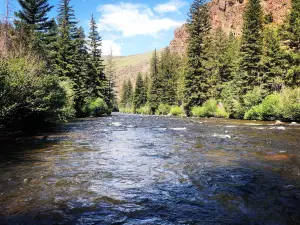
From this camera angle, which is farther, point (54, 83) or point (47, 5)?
point (47, 5)

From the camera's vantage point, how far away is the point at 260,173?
7.20 metres

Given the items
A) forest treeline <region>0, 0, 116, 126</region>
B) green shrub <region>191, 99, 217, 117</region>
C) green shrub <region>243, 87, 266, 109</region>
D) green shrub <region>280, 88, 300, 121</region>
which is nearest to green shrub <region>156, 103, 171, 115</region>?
forest treeline <region>0, 0, 116, 126</region>

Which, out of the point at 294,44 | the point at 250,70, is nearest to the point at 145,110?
the point at 250,70

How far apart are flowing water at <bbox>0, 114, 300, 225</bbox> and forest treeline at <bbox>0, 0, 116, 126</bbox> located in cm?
553

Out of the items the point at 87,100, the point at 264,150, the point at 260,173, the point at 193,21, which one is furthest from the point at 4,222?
the point at 193,21

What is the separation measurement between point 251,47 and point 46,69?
28.0m

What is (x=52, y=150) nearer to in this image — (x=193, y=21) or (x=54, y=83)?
(x=54, y=83)

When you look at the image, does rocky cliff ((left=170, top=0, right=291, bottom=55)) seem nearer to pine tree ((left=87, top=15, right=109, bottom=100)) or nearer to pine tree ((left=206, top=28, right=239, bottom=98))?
pine tree ((left=206, top=28, right=239, bottom=98))

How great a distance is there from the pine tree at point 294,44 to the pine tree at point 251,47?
4031 millimetres

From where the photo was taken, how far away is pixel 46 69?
2645 cm

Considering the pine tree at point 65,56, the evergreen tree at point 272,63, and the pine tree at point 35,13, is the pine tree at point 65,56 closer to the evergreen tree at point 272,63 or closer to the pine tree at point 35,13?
the pine tree at point 35,13

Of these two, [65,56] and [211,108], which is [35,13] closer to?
[65,56]

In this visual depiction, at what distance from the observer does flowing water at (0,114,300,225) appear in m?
4.44

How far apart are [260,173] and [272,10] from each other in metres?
101
